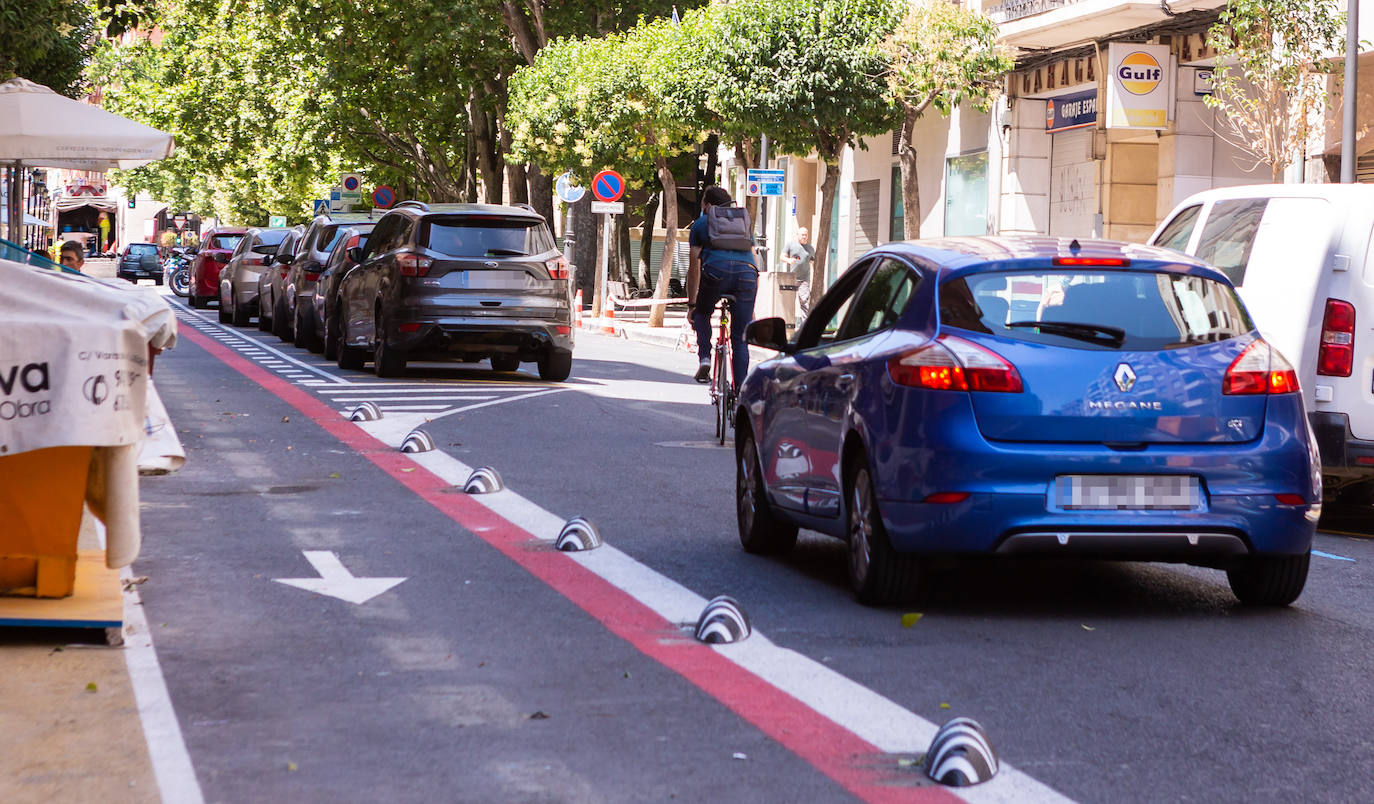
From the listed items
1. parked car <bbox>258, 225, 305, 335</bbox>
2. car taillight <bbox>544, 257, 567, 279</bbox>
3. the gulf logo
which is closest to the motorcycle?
Answer: parked car <bbox>258, 225, 305, 335</bbox>

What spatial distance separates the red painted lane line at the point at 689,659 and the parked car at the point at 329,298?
1146 cm

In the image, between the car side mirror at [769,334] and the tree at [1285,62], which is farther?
the tree at [1285,62]

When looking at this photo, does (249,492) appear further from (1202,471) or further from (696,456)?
(1202,471)

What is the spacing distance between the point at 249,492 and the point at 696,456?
3363 millimetres

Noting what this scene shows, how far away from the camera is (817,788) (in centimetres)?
489

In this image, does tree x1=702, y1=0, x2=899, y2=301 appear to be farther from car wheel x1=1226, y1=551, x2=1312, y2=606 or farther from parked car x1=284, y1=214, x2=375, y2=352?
car wheel x1=1226, y1=551, x2=1312, y2=606

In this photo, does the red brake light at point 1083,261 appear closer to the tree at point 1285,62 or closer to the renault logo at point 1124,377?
the renault logo at point 1124,377

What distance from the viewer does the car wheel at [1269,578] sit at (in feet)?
24.7

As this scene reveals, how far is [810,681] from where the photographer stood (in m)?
6.15

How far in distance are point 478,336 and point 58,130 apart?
5.62 m

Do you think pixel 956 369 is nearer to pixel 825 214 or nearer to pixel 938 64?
pixel 938 64

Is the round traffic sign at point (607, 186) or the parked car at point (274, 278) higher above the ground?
the round traffic sign at point (607, 186)

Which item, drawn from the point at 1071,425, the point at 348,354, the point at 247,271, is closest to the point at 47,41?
the point at 348,354

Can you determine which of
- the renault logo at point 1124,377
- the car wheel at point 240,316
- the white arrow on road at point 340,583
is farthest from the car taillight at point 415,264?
the car wheel at point 240,316
